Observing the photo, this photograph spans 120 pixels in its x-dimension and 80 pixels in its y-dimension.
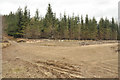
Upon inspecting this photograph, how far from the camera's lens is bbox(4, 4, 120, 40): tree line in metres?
39.4

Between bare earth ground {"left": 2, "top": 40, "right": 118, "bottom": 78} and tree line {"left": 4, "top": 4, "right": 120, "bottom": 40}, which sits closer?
bare earth ground {"left": 2, "top": 40, "right": 118, "bottom": 78}

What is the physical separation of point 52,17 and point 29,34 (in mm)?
12938

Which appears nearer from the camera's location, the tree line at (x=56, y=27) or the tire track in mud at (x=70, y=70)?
the tire track in mud at (x=70, y=70)

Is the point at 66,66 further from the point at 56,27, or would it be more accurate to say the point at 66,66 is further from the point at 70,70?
the point at 56,27

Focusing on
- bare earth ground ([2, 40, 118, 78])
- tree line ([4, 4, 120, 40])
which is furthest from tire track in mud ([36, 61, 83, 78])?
tree line ([4, 4, 120, 40])

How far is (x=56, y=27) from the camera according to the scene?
45250 mm

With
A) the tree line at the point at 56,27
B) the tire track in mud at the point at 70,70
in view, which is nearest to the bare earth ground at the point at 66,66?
the tire track in mud at the point at 70,70

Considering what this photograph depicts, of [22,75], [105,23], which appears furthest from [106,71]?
[105,23]

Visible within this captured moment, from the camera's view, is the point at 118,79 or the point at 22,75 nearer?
the point at 118,79

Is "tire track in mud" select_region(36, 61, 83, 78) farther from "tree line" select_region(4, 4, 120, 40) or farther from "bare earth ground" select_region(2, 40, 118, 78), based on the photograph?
"tree line" select_region(4, 4, 120, 40)

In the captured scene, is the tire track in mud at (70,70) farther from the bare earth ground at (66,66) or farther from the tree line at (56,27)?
the tree line at (56,27)

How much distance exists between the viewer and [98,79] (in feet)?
18.0

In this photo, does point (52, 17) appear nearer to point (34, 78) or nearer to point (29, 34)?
point (29, 34)

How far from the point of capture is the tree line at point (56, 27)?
1551 inches
